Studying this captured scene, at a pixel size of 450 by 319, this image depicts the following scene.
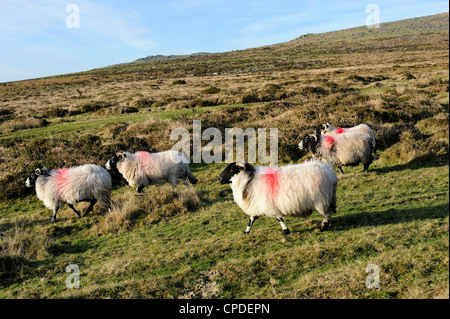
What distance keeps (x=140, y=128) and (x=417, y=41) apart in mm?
113898

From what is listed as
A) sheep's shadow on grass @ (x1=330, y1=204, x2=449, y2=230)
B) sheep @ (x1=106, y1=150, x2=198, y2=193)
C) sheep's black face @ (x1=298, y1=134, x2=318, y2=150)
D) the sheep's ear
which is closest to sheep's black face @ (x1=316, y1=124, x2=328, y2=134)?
sheep's black face @ (x1=298, y1=134, x2=318, y2=150)

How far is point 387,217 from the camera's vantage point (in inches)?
273

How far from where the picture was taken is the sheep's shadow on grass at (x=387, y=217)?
6599mm

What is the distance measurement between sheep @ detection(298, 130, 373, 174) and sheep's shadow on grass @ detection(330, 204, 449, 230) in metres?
3.43

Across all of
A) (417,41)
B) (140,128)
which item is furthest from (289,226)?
(417,41)

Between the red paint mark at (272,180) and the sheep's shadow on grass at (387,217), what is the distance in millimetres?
1707

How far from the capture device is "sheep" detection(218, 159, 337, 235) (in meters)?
6.46

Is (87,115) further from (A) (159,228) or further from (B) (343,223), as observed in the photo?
(B) (343,223)

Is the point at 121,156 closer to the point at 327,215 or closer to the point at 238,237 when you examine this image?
the point at 238,237

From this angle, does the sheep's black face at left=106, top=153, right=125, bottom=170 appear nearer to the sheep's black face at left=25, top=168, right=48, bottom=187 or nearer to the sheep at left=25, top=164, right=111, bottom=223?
the sheep at left=25, top=164, right=111, bottom=223

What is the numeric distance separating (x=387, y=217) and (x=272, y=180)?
295 centimetres

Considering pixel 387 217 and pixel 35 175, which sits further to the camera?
pixel 35 175

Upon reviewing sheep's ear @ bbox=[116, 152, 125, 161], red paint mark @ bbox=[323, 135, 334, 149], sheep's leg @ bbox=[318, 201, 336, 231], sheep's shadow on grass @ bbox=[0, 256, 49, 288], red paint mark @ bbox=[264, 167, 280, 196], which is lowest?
sheep's shadow on grass @ bbox=[0, 256, 49, 288]

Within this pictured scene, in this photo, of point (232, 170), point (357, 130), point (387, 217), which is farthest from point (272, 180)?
point (357, 130)
